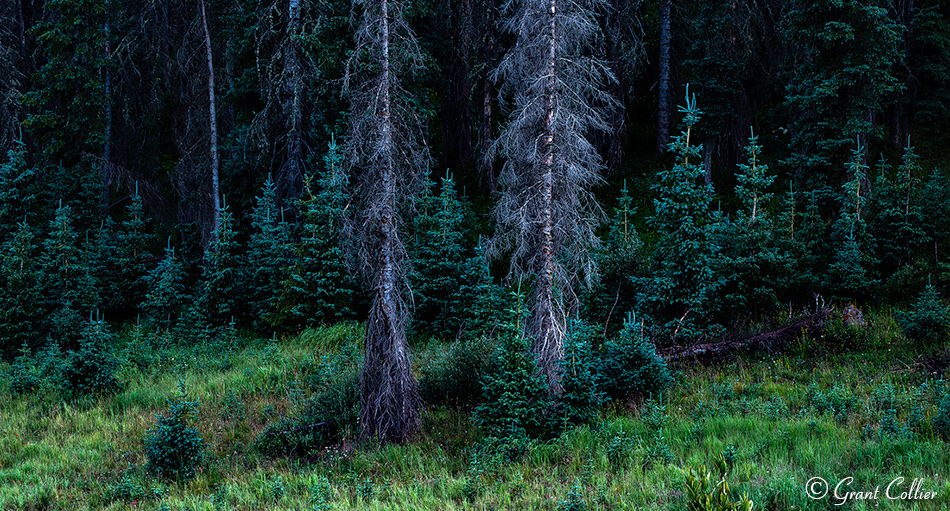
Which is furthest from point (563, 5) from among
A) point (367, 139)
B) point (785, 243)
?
point (785, 243)

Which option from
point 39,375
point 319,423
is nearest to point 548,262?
point 319,423

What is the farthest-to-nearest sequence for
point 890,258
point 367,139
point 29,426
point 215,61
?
point 215,61 → point 890,258 → point 29,426 → point 367,139

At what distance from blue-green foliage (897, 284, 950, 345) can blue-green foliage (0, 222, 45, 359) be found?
2305cm

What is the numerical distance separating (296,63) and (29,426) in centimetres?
1184

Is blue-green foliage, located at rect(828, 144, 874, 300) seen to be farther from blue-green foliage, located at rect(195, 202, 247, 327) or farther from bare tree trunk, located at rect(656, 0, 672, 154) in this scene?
blue-green foliage, located at rect(195, 202, 247, 327)

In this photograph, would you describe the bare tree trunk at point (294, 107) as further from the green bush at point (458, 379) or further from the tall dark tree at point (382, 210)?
the green bush at point (458, 379)

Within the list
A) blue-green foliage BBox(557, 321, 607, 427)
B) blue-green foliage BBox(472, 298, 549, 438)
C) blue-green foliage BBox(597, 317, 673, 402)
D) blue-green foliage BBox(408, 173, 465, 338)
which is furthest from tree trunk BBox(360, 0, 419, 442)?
blue-green foliage BBox(408, 173, 465, 338)

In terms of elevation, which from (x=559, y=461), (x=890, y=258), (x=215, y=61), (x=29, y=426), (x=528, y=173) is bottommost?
(x=29, y=426)

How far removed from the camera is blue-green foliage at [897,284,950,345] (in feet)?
37.1

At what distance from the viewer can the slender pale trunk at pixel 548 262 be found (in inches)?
429

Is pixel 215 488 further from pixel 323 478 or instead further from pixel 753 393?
pixel 753 393

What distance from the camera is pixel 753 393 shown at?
10883mm

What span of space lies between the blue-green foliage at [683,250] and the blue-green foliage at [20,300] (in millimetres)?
18479

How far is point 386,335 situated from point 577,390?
10.7 ft
